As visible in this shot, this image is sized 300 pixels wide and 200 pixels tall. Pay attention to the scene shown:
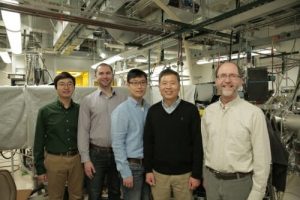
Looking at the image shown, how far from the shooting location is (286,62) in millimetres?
5512

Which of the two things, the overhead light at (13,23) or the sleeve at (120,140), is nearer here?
the sleeve at (120,140)

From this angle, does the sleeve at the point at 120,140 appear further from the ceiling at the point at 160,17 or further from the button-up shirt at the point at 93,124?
the ceiling at the point at 160,17

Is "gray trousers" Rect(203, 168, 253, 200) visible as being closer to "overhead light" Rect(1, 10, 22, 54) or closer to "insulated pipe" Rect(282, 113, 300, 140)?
"insulated pipe" Rect(282, 113, 300, 140)

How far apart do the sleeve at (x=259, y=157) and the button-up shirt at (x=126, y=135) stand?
816 mm

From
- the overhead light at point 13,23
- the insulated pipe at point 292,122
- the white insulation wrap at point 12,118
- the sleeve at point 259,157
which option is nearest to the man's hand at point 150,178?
the sleeve at point 259,157

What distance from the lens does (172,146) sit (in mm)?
1774

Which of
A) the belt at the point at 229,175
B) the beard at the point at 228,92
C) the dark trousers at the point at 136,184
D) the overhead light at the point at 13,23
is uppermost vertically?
the overhead light at the point at 13,23

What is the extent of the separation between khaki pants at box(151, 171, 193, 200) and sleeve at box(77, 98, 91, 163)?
0.65 metres

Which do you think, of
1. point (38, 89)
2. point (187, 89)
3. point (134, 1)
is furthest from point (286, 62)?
point (38, 89)

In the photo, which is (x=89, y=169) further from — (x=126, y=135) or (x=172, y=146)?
(x=172, y=146)

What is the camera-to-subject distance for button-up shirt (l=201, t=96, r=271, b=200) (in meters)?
1.50

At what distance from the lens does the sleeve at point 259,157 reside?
150 centimetres

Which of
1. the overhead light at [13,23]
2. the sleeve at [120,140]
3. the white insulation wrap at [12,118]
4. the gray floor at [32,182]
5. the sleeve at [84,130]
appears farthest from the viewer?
the gray floor at [32,182]

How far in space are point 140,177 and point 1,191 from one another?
95 cm
